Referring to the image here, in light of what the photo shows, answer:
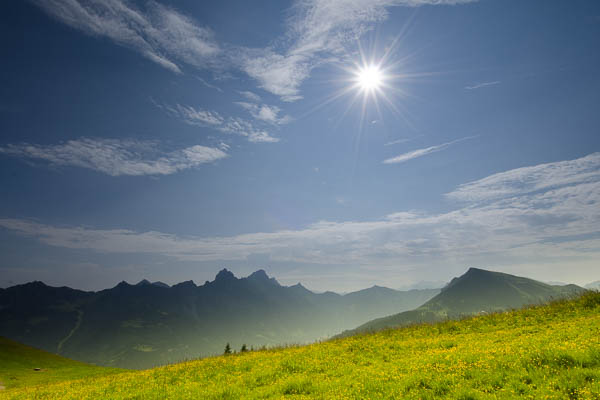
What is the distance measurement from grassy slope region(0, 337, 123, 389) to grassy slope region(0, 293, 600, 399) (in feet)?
99.0

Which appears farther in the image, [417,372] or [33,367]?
[33,367]

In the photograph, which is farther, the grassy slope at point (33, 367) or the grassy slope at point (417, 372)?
the grassy slope at point (33, 367)

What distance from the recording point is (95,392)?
811 inches

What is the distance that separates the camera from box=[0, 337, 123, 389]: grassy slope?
4244cm

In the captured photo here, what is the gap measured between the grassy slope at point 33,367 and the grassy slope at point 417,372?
30.2 metres

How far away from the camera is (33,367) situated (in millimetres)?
55406

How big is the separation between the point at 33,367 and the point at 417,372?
73313mm

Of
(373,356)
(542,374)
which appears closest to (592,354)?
(542,374)

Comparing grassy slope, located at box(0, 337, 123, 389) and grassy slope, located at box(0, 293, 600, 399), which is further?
grassy slope, located at box(0, 337, 123, 389)

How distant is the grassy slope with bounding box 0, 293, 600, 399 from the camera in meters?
11.7

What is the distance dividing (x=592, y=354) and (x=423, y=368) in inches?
281

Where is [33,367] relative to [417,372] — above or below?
below

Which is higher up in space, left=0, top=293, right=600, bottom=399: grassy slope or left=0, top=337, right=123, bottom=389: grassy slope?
left=0, top=293, right=600, bottom=399: grassy slope

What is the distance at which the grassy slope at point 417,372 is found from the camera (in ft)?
38.3
